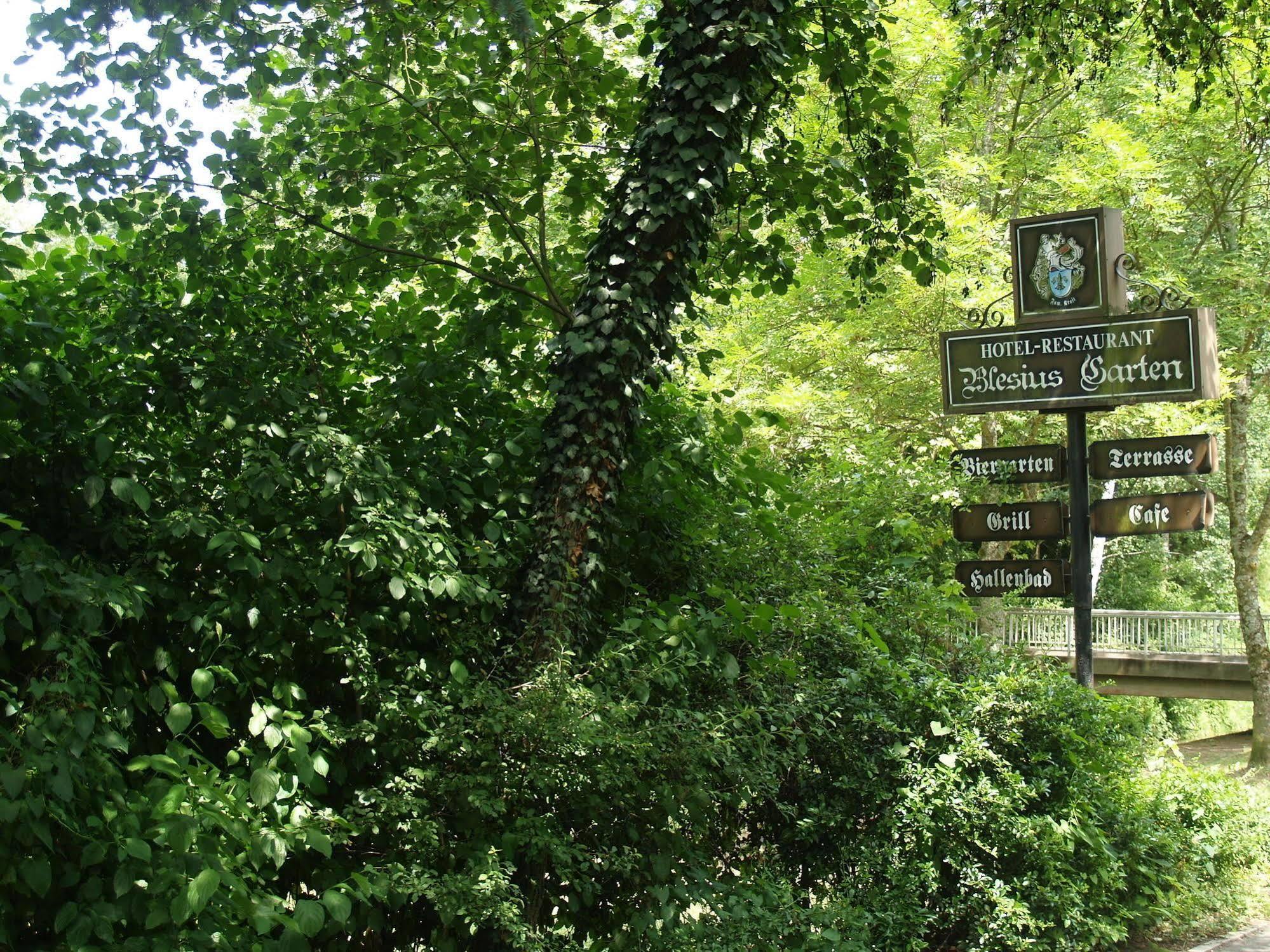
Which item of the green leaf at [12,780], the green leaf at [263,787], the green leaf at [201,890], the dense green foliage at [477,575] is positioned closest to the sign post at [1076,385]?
the dense green foliage at [477,575]

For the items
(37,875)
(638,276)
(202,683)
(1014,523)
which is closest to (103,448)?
(202,683)

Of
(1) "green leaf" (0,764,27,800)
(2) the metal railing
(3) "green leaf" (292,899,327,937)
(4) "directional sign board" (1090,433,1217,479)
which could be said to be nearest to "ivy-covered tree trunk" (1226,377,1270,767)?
(2) the metal railing

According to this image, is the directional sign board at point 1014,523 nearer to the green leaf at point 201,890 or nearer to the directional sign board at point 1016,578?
the directional sign board at point 1016,578

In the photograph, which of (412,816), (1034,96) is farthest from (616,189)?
(1034,96)

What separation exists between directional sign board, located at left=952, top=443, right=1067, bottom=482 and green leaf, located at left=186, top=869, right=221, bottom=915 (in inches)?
260

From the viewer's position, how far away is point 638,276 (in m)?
5.05

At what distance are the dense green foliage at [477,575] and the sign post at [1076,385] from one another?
51.6 inches

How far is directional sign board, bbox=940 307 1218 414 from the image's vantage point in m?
7.72

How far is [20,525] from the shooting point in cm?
311

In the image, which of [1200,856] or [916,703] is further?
[1200,856]

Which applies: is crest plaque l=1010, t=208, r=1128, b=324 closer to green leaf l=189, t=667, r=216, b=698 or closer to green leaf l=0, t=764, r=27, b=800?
green leaf l=189, t=667, r=216, b=698

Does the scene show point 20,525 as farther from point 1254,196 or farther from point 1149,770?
point 1254,196

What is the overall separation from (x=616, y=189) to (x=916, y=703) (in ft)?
10.5

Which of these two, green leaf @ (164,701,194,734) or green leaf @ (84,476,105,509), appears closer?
green leaf @ (164,701,194,734)
